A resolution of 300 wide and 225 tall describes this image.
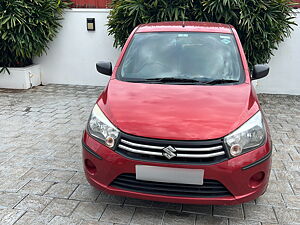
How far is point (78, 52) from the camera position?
7.40 m

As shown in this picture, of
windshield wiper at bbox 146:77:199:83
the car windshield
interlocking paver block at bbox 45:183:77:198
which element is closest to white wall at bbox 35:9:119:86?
the car windshield

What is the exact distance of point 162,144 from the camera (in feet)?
7.73

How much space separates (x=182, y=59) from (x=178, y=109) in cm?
94

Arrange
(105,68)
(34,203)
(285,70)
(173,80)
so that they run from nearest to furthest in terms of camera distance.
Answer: (34,203) → (173,80) → (105,68) → (285,70)

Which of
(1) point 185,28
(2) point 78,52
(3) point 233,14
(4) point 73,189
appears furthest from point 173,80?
(2) point 78,52

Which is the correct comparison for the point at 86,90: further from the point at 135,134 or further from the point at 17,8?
the point at 135,134

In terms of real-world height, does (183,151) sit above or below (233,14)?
below

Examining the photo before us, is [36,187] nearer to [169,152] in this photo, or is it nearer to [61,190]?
[61,190]

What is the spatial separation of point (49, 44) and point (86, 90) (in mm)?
1528

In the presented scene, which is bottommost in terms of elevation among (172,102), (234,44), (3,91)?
(3,91)

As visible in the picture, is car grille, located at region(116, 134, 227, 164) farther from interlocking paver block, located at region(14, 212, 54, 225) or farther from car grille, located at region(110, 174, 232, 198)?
interlocking paver block, located at region(14, 212, 54, 225)

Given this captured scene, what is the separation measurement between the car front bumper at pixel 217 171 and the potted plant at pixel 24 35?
4.78 meters

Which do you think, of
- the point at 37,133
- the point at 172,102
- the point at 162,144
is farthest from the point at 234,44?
the point at 37,133

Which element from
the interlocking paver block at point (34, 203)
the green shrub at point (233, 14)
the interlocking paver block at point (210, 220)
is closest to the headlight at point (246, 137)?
the interlocking paver block at point (210, 220)
